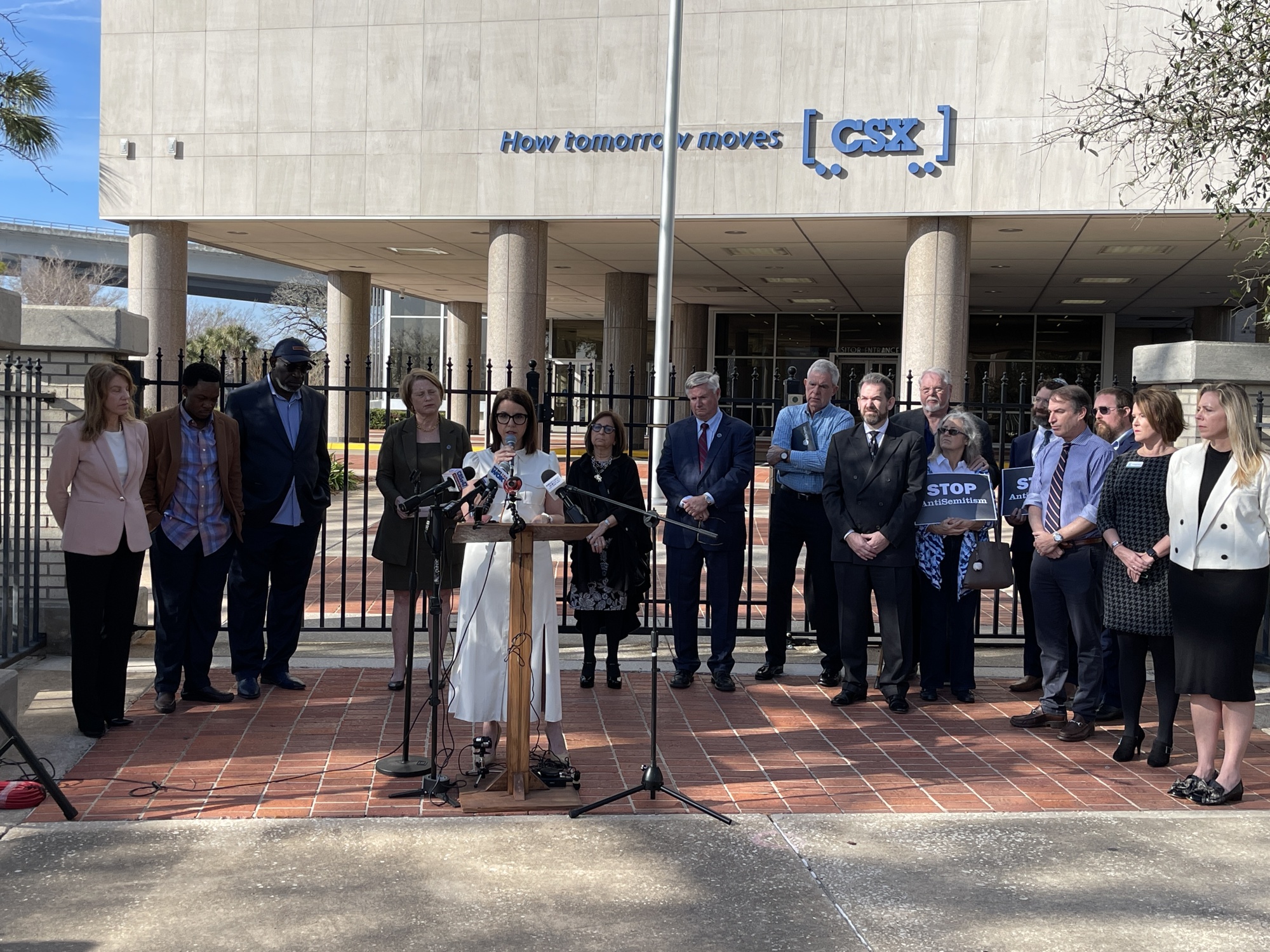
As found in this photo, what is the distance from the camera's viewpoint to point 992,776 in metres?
6.20

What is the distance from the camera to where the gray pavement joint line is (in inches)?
165

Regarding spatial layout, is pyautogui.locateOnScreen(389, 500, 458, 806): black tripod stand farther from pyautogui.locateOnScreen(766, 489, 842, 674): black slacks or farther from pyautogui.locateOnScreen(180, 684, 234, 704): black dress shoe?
pyautogui.locateOnScreen(766, 489, 842, 674): black slacks

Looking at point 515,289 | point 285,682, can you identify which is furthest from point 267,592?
point 515,289

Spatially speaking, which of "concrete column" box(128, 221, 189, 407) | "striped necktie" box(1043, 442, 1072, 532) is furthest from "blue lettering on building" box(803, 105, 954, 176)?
"striped necktie" box(1043, 442, 1072, 532)

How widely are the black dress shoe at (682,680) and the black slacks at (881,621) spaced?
994 millimetres

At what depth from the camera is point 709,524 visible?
7.80m

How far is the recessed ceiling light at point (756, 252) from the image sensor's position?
23281 millimetres

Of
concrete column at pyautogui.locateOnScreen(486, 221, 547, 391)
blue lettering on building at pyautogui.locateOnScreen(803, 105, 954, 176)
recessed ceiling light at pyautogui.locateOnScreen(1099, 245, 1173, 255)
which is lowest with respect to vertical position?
concrete column at pyautogui.locateOnScreen(486, 221, 547, 391)

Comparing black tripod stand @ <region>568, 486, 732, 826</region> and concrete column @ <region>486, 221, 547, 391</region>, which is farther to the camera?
concrete column @ <region>486, 221, 547, 391</region>

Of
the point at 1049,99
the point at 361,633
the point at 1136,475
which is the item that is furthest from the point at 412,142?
the point at 1136,475

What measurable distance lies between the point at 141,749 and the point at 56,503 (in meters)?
1.33

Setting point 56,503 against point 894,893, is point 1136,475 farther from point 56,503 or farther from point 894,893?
point 56,503

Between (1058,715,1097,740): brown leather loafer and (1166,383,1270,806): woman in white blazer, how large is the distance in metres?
0.96

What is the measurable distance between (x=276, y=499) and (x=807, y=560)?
338 centimetres
